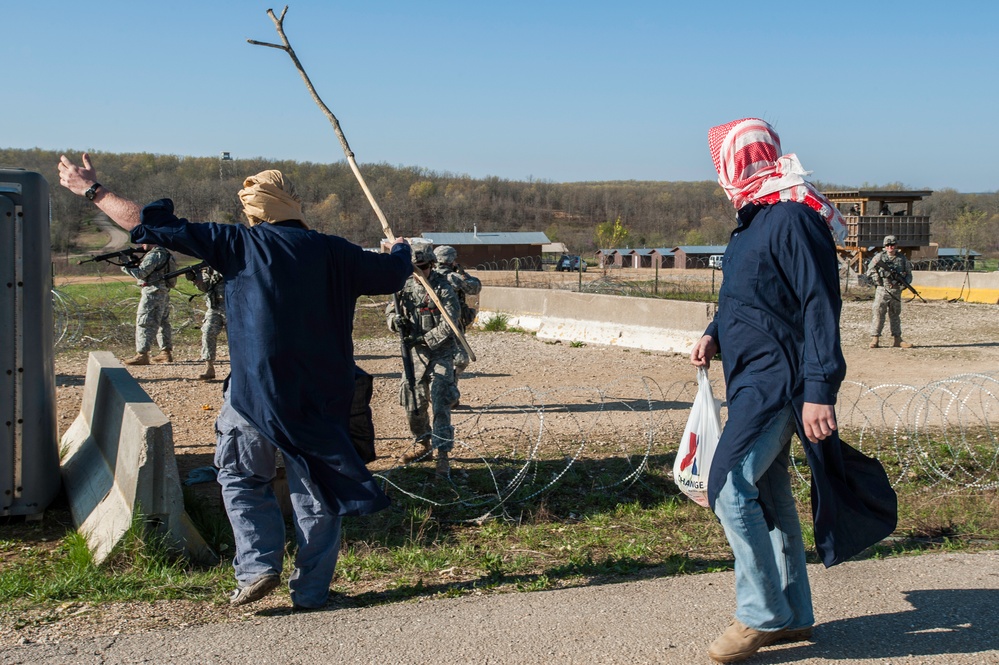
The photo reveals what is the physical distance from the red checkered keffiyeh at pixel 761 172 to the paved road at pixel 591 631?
1.57 metres

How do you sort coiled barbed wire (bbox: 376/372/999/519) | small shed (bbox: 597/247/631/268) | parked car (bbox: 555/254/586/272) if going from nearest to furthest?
coiled barbed wire (bbox: 376/372/999/519) → parked car (bbox: 555/254/586/272) → small shed (bbox: 597/247/631/268)

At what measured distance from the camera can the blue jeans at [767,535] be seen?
337 centimetres

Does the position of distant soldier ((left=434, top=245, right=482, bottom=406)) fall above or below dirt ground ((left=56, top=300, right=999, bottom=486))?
above

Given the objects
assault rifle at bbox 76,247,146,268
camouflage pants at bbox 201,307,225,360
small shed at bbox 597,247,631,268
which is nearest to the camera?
assault rifle at bbox 76,247,146,268

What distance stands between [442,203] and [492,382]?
89.1 metres

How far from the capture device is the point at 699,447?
12.4ft

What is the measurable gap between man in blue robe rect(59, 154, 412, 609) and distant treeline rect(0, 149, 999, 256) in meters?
48.6

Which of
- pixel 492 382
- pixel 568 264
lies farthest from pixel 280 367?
pixel 568 264

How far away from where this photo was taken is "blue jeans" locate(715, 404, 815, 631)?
3373 millimetres

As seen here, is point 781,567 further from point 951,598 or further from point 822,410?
point 951,598

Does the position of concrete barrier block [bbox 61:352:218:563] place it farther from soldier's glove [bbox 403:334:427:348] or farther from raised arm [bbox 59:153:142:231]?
soldier's glove [bbox 403:334:427:348]

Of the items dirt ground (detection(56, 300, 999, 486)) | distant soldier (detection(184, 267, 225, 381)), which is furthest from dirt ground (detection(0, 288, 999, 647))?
distant soldier (detection(184, 267, 225, 381))

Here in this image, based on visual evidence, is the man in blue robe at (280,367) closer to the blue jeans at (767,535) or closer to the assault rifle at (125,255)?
the blue jeans at (767,535)

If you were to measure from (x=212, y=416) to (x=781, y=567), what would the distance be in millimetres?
7099
